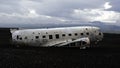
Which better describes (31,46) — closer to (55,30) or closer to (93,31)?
(55,30)

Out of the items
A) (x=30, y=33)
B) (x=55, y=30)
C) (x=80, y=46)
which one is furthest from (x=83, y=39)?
(x=30, y=33)

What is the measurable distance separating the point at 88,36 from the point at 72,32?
8.86ft

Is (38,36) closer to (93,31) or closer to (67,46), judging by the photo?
(67,46)

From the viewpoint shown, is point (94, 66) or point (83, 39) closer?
point (94, 66)

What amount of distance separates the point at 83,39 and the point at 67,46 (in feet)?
9.01

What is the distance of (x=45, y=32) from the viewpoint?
155 ft

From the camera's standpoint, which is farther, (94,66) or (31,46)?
(31,46)

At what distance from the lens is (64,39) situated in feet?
155

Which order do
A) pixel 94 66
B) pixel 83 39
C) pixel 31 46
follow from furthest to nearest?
pixel 31 46 → pixel 83 39 → pixel 94 66

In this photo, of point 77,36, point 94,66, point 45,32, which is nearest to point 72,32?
point 77,36

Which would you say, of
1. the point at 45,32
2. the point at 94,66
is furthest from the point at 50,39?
the point at 94,66

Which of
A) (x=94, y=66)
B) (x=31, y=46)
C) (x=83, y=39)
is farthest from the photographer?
(x=31, y=46)

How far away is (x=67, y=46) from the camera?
46.1 meters

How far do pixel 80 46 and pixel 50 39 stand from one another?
484 centimetres
